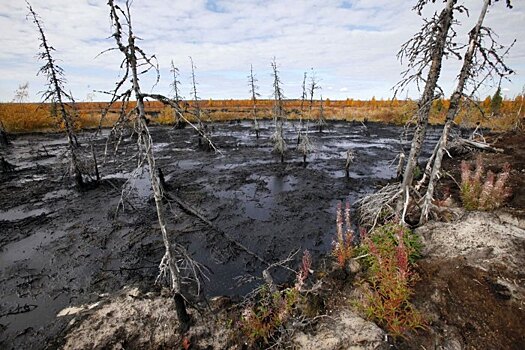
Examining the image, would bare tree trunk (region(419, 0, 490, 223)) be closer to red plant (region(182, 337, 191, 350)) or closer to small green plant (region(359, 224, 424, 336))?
small green plant (region(359, 224, 424, 336))

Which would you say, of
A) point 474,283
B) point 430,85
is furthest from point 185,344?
point 430,85

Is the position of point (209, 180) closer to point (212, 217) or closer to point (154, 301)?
point (212, 217)

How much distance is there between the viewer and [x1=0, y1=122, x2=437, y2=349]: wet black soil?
26.7ft

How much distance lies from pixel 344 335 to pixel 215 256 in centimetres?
570

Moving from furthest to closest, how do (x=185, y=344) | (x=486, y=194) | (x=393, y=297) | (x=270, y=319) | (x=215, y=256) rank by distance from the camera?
(x=215, y=256), (x=486, y=194), (x=270, y=319), (x=185, y=344), (x=393, y=297)

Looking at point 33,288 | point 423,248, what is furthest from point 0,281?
point 423,248

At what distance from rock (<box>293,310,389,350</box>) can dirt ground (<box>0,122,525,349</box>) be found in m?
0.03

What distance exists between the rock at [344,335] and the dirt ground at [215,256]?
30mm

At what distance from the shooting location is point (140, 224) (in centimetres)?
1223

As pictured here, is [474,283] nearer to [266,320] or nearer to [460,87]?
[266,320]

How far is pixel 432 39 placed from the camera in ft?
21.7

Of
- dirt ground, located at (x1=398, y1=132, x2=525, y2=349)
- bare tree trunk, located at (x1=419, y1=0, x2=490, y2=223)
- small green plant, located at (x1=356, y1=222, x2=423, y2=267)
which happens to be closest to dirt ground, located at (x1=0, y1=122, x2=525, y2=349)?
dirt ground, located at (x1=398, y1=132, x2=525, y2=349)

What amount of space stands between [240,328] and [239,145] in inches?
982

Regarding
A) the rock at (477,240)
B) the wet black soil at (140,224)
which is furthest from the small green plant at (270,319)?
the rock at (477,240)
